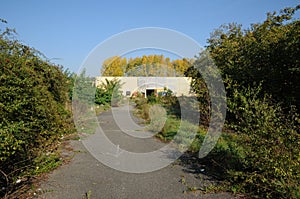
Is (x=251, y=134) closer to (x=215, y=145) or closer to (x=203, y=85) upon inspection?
(x=215, y=145)

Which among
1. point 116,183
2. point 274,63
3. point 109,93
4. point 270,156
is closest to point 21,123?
point 116,183

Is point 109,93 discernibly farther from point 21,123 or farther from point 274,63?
point 21,123

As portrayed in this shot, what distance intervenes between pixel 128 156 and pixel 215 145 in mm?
2230

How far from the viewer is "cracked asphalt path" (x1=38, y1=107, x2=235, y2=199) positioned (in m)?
3.46

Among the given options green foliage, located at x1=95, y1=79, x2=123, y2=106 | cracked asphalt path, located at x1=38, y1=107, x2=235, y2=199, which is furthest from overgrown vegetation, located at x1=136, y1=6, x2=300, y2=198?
green foliage, located at x1=95, y1=79, x2=123, y2=106

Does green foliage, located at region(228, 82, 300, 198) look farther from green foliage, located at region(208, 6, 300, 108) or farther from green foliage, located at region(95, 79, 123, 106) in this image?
green foliage, located at region(95, 79, 123, 106)

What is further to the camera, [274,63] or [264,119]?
[274,63]

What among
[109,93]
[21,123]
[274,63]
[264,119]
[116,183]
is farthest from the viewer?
[109,93]

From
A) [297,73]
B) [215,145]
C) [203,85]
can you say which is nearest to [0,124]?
[215,145]

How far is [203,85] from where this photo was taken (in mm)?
9156

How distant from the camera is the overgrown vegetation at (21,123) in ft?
10.2

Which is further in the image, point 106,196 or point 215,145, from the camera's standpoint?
point 215,145

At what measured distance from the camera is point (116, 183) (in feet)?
12.9

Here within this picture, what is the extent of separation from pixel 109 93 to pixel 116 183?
69.3 ft
